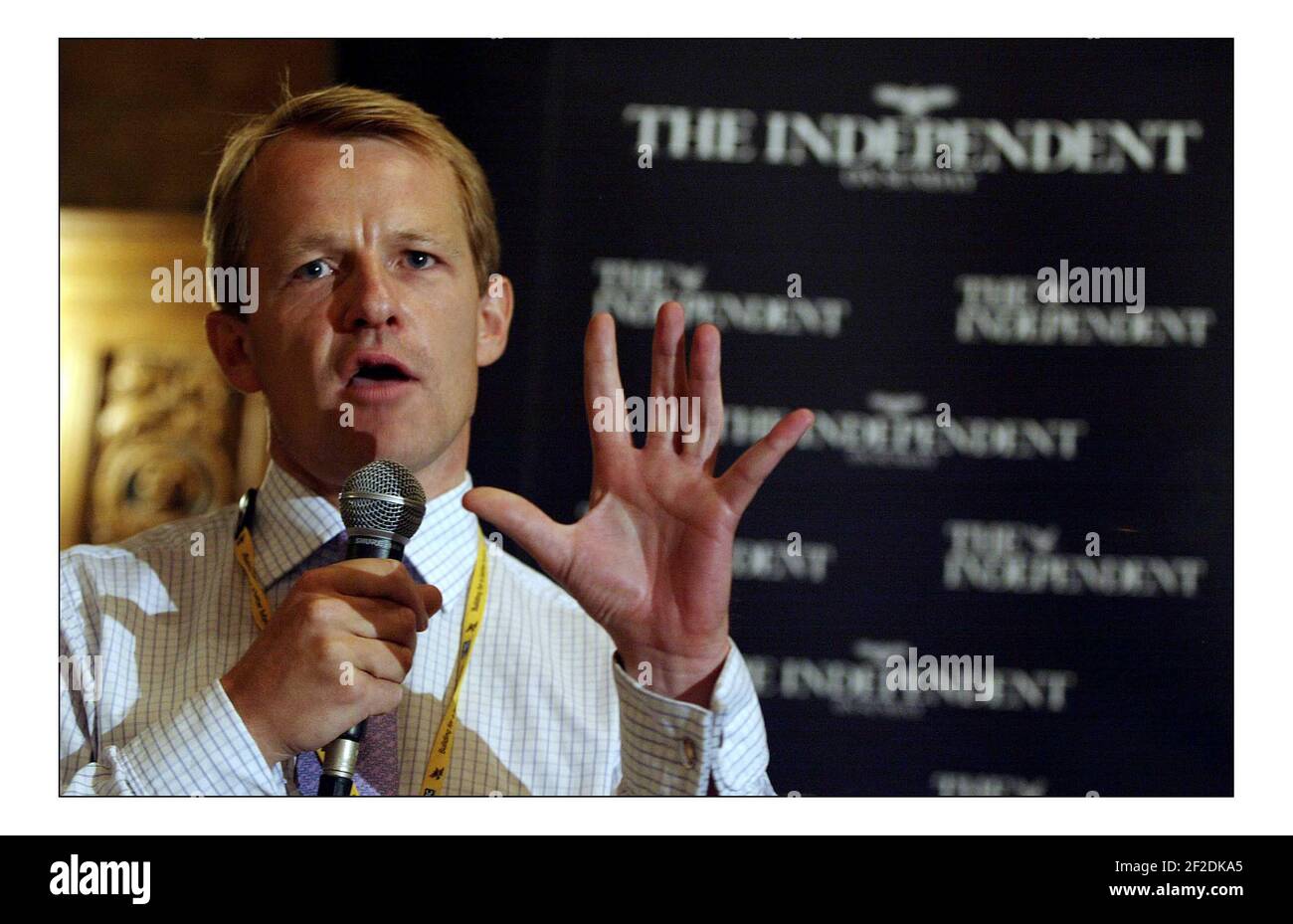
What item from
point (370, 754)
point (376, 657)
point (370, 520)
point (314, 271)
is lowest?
point (370, 754)

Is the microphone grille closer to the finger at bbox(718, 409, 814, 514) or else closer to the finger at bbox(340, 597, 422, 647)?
the finger at bbox(340, 597, 422, 647)

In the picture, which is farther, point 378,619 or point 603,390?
point 603,390

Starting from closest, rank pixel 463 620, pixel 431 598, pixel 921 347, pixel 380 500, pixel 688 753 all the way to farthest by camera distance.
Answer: pixel 380 500
pixel 431 598
pixel 688 753
pixel 463 620
pixel 921 347

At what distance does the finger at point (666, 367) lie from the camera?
9.15ft

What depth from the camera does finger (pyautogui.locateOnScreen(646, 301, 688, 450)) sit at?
2790 mm

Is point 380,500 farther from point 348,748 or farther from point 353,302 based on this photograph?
point 353,302

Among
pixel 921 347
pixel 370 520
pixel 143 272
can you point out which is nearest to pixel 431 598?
pixel 370 520

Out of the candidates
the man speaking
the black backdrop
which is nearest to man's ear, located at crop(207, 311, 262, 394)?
the man speaking

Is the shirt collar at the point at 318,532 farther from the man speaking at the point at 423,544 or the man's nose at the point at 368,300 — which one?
the man's nose at the point at 368,300

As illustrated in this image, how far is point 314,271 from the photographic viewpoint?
2.83 m

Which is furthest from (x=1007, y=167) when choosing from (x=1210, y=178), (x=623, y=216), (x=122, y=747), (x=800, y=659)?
(x=122, y=747)

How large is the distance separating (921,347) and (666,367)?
0.58m

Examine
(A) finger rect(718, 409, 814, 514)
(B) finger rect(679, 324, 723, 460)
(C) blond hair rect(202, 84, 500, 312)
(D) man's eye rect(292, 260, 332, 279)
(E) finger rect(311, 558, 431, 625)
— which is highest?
(C) blond hair rect(202, 84, 500, 312)
